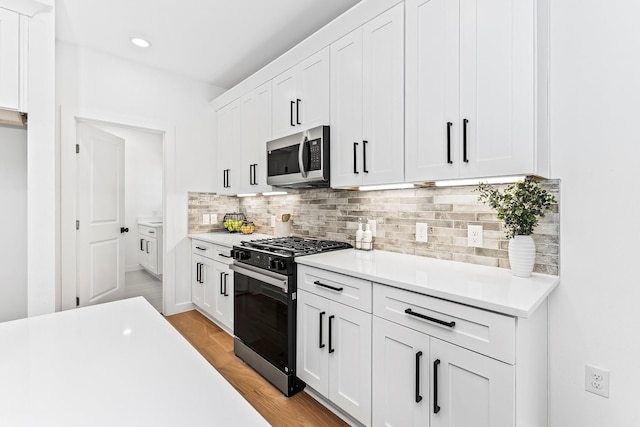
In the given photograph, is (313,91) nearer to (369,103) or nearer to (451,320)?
(369,103)

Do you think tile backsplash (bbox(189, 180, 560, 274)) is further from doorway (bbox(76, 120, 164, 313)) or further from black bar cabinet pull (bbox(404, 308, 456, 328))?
doorway (bbox(76, 120, 164, 313))

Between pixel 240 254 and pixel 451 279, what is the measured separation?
5.24 ft

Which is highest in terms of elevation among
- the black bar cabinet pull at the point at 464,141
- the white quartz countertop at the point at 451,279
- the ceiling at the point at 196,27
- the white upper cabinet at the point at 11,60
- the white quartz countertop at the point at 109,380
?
the ceiling at the point at 196,27

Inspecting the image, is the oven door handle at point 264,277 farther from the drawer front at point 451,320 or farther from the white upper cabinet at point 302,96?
the white upper cabinet at point 302,96

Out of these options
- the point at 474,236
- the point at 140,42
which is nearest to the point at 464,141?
the point at 474,236

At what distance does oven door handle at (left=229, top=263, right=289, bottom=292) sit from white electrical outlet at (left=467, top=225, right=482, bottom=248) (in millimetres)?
1171

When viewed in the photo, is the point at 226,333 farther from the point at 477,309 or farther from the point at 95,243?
the point at 477,309

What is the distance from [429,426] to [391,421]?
213 millimetres

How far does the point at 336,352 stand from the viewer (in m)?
1.82

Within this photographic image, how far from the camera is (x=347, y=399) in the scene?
1748 mm

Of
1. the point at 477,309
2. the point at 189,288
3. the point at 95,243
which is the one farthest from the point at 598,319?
the point at 95,243

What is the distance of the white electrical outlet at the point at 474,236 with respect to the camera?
1821 mm

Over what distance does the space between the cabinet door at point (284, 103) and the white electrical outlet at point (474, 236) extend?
159 centimetres

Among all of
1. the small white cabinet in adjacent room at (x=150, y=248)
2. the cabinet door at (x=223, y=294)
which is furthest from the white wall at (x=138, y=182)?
the cabinet door at (x=223, y=294)
